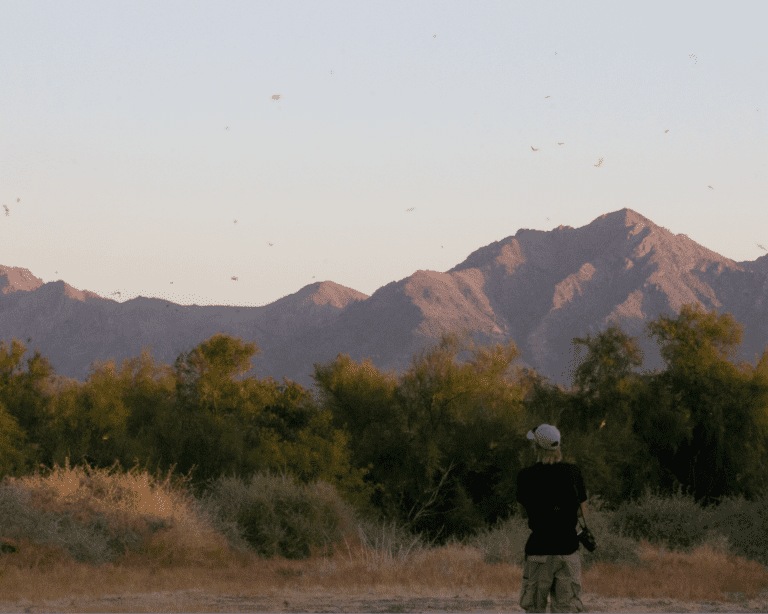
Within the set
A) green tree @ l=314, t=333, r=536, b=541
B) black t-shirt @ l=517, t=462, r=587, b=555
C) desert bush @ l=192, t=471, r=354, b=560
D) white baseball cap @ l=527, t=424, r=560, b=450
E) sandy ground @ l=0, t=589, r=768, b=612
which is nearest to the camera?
black t-shirt @ l=517, t=462, r=587, b=555

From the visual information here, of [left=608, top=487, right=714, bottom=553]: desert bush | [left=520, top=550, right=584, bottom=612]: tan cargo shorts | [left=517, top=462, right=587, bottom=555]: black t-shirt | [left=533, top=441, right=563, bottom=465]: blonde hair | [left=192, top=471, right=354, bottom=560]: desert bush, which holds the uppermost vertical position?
[left=533, top=441, right=563, bottom=465]: blonde hair

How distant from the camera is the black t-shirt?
7203 millimetres

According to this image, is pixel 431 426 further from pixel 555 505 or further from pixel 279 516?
pixel 555 505

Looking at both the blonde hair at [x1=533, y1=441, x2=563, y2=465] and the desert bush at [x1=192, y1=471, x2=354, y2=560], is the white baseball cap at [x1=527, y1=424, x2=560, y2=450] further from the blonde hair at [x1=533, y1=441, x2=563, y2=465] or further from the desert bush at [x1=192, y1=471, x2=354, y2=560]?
the desert bush at [x1=192, y1=471, x2=354, y2=560]

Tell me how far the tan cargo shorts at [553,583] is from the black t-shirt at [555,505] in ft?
0.31

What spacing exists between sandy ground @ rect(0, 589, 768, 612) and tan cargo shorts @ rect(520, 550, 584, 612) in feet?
17.0

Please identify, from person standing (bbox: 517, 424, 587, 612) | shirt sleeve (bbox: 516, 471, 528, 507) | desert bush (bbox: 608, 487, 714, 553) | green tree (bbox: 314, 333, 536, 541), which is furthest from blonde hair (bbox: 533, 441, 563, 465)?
green tree (bbox: 314, 333, 536, 541)

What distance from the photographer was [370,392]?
42.2m

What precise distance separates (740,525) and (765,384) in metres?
12.9

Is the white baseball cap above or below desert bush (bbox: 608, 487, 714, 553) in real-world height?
above

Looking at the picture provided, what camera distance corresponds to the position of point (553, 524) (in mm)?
7230

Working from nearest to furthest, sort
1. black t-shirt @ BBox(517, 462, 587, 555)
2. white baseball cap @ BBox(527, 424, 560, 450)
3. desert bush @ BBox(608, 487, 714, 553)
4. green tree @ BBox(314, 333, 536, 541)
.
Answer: black t-shirt @ BBox(517, 462, 587, 555)
white baseball cap @ BBox(527, 424, 560, 450)
desert bush @ BBox(608, 487, 714, 553)
green tree @ BBox(314, 333, 536, 541)

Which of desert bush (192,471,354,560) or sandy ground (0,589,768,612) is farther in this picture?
desert bush (192,471,354,560)

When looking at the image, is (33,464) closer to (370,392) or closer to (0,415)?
(0,415)
